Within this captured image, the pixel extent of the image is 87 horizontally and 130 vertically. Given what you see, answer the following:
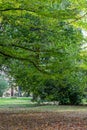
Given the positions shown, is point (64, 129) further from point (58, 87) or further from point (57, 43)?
point (58, 87)

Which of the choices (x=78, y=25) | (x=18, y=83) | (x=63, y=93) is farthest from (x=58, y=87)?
(x=78, y=25)

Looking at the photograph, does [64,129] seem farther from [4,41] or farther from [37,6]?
[4,41]

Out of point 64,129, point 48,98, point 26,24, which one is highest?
point 26,24

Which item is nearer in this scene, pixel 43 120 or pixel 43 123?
pixel 43 123

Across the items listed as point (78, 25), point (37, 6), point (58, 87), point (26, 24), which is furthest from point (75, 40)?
point (58, 87)

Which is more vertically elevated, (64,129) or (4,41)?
(4,41)

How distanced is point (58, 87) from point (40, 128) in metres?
24.5

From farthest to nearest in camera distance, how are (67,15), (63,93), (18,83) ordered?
(63,93) < (18,83) < (67,15)

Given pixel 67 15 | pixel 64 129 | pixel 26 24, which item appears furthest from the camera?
pixel 26 24

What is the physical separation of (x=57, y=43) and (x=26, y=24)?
2.09m

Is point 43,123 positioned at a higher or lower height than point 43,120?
lower

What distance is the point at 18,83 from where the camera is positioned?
3222 cm

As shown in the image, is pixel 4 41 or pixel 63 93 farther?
pixel 63 93

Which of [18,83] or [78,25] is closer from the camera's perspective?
[78,25]
